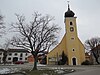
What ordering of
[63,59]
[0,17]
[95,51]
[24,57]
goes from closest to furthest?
[0,17] → [63,59] → [95,51] → [24,57]

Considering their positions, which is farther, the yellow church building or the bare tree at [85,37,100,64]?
the bare tree at [85,37,100,64]

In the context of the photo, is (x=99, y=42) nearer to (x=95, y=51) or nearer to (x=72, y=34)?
(x=95, y=51)

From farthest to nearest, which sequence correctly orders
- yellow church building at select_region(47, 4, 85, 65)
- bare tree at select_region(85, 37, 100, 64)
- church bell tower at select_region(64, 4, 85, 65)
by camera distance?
bare tree at select_region(85, 37, 100, 64), yellow church building at select_region(47, 4, 85, 65), church bell tower at select_region(64, 4, 85, 65)

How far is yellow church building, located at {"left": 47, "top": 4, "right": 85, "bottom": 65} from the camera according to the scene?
172 ft

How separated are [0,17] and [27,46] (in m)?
9.46

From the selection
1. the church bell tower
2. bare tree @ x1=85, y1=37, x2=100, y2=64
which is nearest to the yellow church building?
the church bell tower

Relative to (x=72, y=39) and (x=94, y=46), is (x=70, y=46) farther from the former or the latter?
(x=94, y=46)

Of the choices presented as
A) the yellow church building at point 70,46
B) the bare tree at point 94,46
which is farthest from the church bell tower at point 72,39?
the bare tree at point 94,46

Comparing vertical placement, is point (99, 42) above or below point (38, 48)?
above

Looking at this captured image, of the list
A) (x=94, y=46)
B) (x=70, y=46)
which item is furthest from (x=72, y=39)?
(x=94, y=46)

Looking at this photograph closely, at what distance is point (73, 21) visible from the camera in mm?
55125

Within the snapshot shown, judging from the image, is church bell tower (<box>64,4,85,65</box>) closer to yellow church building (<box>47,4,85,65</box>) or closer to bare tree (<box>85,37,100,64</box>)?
yellow church building (<box>47,4,85,65</box>)

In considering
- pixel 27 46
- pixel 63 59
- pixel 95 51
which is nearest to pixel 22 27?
pixel 27 46

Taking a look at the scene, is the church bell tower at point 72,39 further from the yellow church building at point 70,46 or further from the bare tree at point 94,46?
the bare tree at point 94,46
